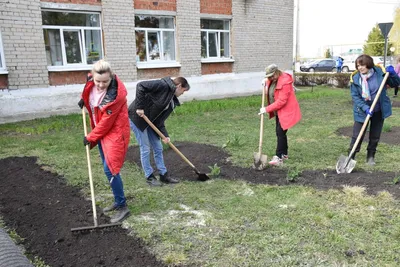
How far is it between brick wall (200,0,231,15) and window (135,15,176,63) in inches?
58.6

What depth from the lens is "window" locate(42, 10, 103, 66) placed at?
10.1 metres

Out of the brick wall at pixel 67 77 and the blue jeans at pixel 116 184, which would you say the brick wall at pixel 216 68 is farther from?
the blue jeans at pixel 116 184

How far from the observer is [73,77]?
10594 mm

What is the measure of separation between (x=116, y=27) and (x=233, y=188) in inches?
323

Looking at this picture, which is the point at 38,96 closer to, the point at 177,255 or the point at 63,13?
the point at 63,13

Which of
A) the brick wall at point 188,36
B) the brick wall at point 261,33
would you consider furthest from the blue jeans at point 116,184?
the brick wall at point 261,33

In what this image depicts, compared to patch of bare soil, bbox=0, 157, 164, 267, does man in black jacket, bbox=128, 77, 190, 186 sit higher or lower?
higher

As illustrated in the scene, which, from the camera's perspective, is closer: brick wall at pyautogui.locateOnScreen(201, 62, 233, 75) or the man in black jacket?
the man in black jacket

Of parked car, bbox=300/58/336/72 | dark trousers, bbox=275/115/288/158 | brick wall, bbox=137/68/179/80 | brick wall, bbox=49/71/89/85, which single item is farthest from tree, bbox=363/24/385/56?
dark trousers, bbox=275/115/288/158

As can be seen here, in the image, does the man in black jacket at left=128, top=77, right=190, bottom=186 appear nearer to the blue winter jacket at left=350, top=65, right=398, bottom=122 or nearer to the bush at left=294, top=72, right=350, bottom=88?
the blue winter jacket at left=350, top=65, right=398, bottom=122

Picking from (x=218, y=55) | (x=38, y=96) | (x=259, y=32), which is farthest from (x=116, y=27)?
(x=259, y=32)

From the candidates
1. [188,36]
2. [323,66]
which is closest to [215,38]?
[188,36]

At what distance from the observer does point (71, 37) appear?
10.6 meters

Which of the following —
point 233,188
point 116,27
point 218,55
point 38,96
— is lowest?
point 233,188
